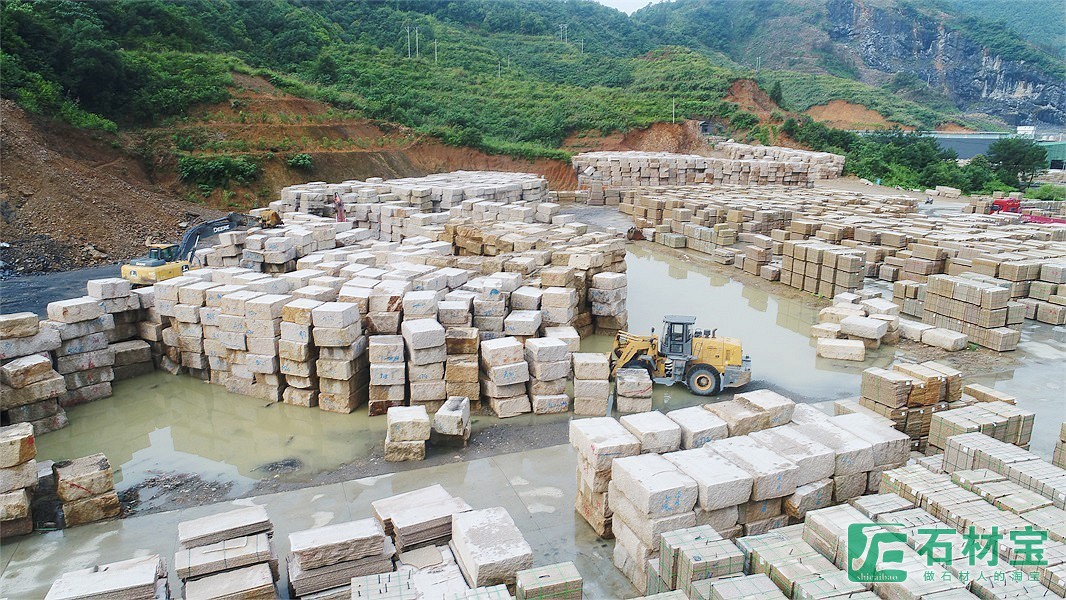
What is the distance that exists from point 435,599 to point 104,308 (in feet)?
31.2

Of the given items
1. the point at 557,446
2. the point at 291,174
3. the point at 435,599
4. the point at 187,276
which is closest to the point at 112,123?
the point at 291,174

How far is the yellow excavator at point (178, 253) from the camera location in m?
13.9

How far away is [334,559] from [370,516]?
1833 millimetres

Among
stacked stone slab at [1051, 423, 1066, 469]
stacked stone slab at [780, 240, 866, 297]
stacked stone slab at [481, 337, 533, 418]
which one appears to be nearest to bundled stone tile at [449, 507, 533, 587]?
stacked stone slab at [481, 337, 533, 418]

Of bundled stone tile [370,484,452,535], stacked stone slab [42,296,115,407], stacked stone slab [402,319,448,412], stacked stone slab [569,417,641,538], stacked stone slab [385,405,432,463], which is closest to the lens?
bundled stone tile [370,484,452,535]

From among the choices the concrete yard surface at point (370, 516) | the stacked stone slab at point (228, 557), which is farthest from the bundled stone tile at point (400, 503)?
the stacked stone slab at point (228, 557)

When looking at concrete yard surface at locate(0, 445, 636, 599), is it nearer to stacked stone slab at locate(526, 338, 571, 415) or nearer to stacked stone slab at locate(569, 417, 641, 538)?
stacked stone slab at locate(569, 417, 641, 538)

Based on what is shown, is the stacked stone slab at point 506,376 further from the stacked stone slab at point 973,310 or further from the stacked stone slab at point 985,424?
the stacked stone slab at point 973,310

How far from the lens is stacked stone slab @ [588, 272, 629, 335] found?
557 inches

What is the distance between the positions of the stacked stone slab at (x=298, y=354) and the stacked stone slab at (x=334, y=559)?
491cm

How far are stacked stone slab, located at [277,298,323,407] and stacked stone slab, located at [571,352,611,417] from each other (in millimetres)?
4227

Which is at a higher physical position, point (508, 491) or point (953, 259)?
point (953, 259)

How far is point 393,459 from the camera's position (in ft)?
30.4

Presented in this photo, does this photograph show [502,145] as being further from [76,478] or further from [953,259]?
[76,478]
